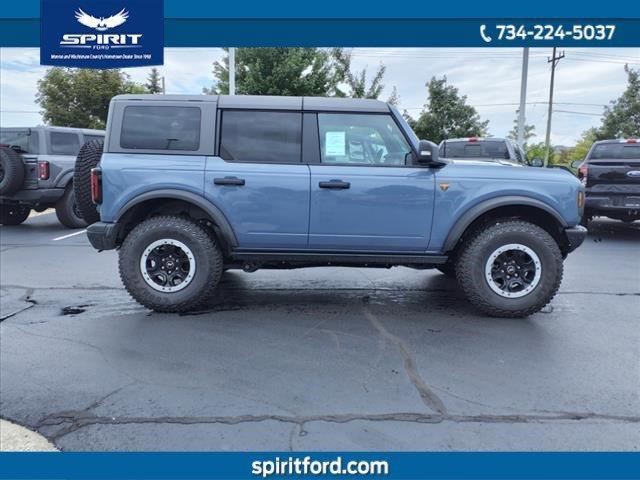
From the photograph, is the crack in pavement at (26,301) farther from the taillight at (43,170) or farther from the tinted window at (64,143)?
the tinted window at (64,143)

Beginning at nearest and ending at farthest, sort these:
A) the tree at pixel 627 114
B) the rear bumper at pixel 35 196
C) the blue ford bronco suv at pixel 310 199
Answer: the blue ford bronco suv at pixel 310 199
the rear bumper at pixel 35 196
the tree at pixel 627 114

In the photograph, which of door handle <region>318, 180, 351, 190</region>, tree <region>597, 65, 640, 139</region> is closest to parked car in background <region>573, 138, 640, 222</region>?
door handle <region>318, 180, 351, 190</region>

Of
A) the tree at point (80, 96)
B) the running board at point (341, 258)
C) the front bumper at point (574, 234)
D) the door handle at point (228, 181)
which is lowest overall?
the running board at point (341, 258)

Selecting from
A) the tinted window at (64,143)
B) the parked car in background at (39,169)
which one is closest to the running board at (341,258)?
the parked car in background at (39,169)

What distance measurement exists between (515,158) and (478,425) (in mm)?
8600

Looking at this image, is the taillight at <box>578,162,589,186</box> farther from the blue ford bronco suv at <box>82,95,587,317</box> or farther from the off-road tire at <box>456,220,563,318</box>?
the off-road tire at <box>456,220,563,318</box>

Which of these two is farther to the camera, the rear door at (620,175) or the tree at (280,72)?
the tree at (280,72)

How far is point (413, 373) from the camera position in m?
3.47

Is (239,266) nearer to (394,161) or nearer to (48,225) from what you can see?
Answer: (394,161)

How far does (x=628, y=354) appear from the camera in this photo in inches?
152

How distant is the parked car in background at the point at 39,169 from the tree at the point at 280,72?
5.39m

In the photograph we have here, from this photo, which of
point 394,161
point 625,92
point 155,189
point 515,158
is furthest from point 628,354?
point 625,92

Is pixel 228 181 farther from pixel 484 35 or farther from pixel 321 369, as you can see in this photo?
pixel 484 35

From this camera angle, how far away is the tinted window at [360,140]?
4.64 meters
